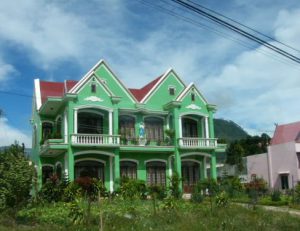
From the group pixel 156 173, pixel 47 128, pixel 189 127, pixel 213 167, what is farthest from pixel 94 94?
pixel 213 167

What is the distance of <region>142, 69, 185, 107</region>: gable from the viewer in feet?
116

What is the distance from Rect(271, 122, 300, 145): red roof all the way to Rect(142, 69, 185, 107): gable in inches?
639

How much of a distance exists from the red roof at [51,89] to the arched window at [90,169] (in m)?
6.07

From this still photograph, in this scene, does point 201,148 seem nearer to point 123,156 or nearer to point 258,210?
point 123,156

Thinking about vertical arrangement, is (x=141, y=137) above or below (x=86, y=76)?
below

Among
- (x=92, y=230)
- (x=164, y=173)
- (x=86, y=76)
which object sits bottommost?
(x=92, y=230)

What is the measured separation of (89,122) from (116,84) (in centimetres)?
370

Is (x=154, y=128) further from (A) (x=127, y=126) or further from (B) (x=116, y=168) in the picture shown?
(B) (x=116, y=168)

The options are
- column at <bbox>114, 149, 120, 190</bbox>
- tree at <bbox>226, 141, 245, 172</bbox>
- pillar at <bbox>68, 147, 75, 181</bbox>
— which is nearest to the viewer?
pillar at <bbox>68, 147, 75, 181</bbox>

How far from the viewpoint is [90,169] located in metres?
32.6

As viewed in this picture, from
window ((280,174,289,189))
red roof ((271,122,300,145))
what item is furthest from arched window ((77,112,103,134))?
red roof ((271,122,300,145))

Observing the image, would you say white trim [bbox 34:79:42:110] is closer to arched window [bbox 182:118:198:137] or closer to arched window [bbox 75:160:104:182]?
arched window [bbox 75:160:104:182]

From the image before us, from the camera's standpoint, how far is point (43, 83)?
119 ft

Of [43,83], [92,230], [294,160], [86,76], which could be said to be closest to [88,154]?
[86,76]
